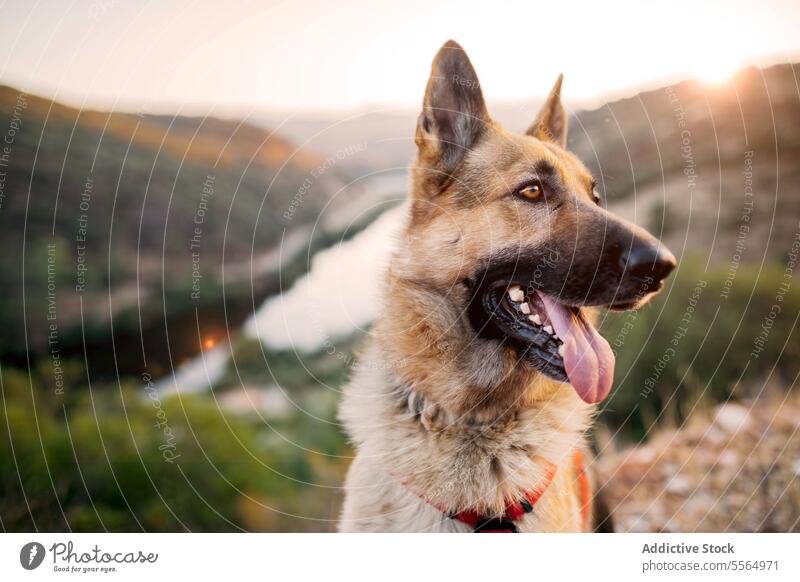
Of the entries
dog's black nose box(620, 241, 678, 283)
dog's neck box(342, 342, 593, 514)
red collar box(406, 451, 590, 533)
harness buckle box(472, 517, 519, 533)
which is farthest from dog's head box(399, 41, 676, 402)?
harness buckle box(472, 517, 519, 533)

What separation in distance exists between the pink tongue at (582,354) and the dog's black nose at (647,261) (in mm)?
329

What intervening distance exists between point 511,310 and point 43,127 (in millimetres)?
2779

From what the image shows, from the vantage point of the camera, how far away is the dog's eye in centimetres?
271

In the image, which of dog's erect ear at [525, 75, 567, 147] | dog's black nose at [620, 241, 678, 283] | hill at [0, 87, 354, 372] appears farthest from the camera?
hill at [0, 87, 354, 372]

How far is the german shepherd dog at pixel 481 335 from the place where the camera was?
2617 mm

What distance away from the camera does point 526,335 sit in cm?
264

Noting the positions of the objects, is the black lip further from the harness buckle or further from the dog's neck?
the harness buckle

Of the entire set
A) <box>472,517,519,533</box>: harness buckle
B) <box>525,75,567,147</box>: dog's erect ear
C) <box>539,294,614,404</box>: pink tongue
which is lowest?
<box>472,517,519,533</box>: harness buckle

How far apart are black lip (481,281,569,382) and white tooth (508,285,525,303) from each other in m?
0.03

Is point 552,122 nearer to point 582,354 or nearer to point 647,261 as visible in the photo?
point 647,261

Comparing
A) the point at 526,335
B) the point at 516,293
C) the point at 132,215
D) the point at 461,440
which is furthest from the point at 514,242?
the point at 132,215

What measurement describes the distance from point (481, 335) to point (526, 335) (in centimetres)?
21

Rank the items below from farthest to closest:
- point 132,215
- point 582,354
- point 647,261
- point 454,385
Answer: point 132,215, point 454,385, point 582,354, point 647,261

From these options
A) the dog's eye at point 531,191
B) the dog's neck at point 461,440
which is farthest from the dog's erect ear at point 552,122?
the dog's neck at point 461,440
